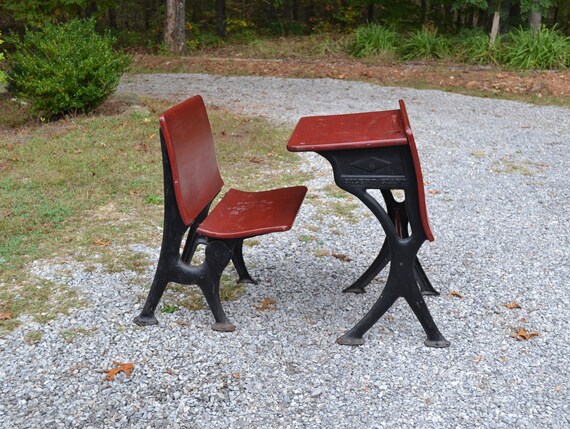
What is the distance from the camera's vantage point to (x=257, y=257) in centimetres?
474

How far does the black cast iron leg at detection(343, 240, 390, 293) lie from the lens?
4055 mm

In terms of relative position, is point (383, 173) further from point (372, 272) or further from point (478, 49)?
point (478, 49)

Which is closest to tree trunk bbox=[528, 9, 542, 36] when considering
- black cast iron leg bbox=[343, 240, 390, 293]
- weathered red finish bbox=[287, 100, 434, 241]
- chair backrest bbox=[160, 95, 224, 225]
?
black cast iron leg bbox=[343, 240, 390, 293]

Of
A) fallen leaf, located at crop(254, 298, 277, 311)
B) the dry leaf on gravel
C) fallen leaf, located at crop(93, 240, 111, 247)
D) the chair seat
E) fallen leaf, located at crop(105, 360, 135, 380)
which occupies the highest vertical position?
the chair seat

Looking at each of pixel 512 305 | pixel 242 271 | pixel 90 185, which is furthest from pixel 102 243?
pixel 512 305

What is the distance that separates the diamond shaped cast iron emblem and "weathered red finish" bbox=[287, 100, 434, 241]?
4.2 inches

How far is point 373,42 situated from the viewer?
14.9 m

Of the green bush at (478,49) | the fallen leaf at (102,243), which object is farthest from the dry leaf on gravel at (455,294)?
the green bush at (478,49)

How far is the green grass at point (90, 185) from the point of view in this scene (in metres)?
4.45

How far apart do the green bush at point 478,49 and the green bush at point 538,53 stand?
231 millimetres

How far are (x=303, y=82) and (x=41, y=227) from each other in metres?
7.98

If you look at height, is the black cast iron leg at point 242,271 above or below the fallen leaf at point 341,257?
above

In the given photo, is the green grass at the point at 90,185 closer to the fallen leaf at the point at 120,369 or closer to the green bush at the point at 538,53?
the fallen leaf at the point at 120,369

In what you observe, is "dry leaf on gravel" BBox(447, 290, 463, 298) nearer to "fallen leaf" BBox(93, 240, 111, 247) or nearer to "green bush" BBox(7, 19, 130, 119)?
"fallen leaf" BBox(93, 240, 111, 247)
